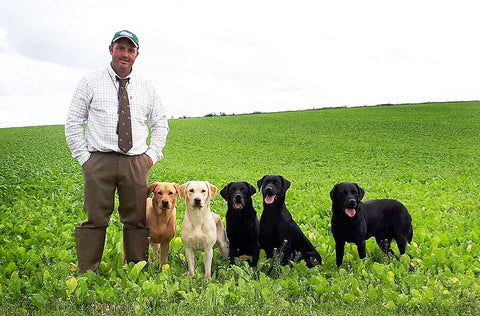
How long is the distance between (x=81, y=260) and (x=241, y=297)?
220 centimetres

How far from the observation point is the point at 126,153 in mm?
5801

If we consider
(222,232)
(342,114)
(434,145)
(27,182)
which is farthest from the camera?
(342,114)

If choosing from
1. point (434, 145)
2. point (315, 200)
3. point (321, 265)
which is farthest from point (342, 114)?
point (321, 265)

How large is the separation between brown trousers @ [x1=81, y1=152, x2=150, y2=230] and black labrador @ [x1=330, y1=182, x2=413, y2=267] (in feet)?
8.32

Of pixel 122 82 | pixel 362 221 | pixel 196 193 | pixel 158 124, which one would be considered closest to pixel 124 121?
pixel 122 82

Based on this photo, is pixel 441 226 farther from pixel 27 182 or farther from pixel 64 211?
pixel 27 182

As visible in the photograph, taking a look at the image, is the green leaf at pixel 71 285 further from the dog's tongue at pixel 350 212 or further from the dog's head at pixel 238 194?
the dog's tongue at pixel 350 212

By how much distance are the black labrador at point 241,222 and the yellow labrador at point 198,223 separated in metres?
0.29

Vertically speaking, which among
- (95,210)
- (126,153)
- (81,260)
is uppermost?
(126,153)

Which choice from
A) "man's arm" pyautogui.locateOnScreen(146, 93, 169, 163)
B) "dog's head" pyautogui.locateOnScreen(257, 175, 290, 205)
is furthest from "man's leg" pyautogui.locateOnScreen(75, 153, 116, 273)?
"dog's head" pyautogui.locateOnScreen(257, 175, 290, 205)

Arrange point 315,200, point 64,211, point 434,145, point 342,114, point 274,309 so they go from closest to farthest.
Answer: point 274,309 → point 64,211 → point 315,200 → point 434,145 → point 342,114

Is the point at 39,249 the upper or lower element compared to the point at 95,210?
lower

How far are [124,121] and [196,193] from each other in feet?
4.11

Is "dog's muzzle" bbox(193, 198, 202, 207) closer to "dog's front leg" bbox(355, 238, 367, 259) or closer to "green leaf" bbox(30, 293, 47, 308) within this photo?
"green leaf" bbox(30, 293, 47, 308)
